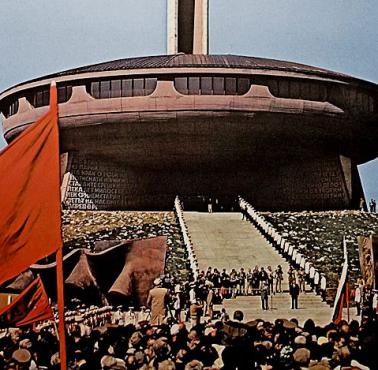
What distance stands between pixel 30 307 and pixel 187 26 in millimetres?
41742

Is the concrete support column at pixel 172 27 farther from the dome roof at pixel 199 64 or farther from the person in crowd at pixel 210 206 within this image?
the person in crowd at pixel 210 206

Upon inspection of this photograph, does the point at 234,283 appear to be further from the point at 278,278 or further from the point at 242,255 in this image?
the point at 242,255

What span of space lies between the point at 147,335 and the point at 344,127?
32278 mm

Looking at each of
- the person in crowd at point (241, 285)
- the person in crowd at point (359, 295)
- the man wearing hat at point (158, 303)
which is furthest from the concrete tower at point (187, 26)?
the man wearing hat at point (158, 303)

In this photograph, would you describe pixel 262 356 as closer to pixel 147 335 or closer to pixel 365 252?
pixel 147 335

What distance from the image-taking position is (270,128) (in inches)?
1521

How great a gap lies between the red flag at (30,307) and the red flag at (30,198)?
1160mm

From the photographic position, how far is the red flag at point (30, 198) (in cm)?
A: 677

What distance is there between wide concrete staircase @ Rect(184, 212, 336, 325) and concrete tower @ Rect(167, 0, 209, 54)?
14.9 meters

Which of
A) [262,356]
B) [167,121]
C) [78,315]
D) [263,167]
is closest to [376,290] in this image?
[78,315]

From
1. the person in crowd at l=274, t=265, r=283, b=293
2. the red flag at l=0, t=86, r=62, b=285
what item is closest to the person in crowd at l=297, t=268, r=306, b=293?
the person in crowd at l=274, t=265, r=283, b=293

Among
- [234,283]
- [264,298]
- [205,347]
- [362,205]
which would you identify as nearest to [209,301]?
[264,298]

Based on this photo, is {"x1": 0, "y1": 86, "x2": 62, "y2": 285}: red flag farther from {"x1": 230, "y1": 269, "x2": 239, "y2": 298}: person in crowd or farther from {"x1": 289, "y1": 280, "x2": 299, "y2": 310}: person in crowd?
{"x1": 230, "y1": 269, "x2": 239, "y2": 298}: person in crowd

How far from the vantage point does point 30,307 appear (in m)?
8.05
